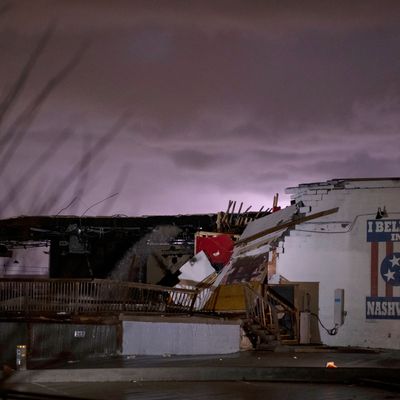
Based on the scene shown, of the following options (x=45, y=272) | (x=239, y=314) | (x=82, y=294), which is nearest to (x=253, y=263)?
(x=239, y=314)

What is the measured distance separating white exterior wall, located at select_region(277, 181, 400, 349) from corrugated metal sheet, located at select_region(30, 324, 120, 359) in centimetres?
683

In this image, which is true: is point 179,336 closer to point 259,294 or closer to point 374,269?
point 259,294

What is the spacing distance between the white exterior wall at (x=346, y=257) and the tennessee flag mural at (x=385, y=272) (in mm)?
56

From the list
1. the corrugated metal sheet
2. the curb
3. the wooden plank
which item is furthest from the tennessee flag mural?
the corrugated metal sheet

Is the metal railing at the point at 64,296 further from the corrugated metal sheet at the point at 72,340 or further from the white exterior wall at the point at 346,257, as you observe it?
the white exterior wall at the point at 346,257

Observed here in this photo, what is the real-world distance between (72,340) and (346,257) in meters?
8.51

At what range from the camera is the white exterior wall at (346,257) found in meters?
23.3

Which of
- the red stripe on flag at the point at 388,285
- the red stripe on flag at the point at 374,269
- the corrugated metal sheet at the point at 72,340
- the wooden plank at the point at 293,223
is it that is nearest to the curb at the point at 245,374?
the corrugated metal sheet at the point at 72,340

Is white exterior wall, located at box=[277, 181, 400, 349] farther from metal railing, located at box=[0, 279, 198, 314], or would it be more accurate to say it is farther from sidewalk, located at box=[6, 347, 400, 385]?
metal railing, located at box=[0, 279, 198, 314]

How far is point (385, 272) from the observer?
23344 mm

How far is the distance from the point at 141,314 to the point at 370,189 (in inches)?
300

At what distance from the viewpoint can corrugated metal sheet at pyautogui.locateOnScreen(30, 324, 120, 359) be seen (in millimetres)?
19078

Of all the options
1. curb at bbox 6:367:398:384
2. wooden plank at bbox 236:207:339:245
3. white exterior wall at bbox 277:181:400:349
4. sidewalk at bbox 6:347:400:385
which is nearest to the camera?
sidewalk at bbox 6:347:400:385

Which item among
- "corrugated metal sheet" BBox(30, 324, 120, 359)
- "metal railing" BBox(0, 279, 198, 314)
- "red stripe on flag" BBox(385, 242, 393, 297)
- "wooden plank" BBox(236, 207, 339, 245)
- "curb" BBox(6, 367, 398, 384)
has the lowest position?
"curb" BBox(6, 367, 398, 384)
